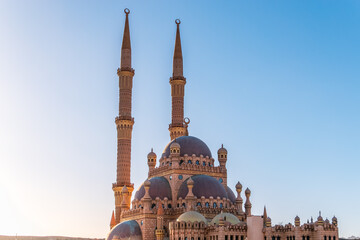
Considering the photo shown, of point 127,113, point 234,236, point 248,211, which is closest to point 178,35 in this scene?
point 127,113

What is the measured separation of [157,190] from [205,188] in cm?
688

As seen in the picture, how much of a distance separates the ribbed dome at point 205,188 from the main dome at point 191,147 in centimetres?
462

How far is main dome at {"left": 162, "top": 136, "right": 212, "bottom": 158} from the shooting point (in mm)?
75650

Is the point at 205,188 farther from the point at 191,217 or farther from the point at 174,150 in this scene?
the point at 191,217

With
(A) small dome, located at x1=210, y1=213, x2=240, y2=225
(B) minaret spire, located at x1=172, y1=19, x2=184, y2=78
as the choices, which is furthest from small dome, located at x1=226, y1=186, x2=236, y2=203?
(B) minaret spire, located at x1=172, y1=19, x2=184, y2=78

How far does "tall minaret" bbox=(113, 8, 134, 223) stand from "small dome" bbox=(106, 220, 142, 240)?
9513 mm

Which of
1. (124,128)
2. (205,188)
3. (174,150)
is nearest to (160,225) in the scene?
(205,188)

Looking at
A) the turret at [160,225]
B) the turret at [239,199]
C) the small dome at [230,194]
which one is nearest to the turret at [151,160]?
the small dome at [230,194]

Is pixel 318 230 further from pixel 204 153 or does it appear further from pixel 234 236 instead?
pixel 204 153

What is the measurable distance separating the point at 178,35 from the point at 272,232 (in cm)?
4623

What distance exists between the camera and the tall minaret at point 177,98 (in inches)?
3393

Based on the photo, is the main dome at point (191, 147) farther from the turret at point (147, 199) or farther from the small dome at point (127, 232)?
the small dome at point (127, 232)

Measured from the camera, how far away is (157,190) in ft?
234

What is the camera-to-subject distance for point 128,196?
79312mm
